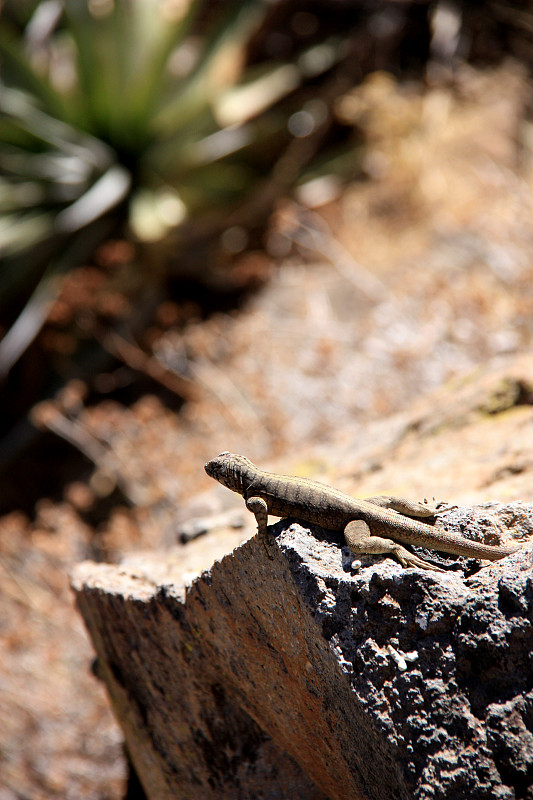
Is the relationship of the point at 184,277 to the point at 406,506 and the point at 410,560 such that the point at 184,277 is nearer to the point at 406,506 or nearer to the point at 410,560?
the point at 406,506

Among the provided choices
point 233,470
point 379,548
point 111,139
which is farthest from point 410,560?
point 111,139

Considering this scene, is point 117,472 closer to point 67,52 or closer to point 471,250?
point 471,250

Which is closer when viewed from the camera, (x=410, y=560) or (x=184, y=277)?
(x=410, y=560)

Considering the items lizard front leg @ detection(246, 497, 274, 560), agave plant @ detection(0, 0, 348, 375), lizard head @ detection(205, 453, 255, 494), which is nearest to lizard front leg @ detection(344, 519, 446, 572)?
lizard front leg @ detection(246, 497, 274, 560)

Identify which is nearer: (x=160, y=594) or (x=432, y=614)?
(x=432, y=614)

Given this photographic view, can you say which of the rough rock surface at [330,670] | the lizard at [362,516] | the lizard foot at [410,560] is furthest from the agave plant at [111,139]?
the lizard foot at [410,560]

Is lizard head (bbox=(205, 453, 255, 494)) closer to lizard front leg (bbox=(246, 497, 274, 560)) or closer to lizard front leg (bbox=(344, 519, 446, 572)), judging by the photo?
lizard front leg (bbox=(246, 497, 274, 560))

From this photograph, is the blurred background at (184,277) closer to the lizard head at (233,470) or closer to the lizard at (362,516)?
the lizard head at (233,470)

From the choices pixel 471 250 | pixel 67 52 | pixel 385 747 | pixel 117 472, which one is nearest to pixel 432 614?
pixel 385 747
